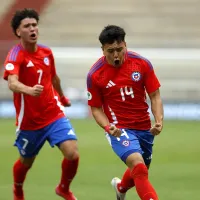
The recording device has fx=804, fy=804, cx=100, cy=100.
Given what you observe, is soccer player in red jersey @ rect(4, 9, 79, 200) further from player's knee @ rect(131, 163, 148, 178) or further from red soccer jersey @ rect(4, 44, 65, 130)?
player's knee @ rect(131, 163, 148, 178)

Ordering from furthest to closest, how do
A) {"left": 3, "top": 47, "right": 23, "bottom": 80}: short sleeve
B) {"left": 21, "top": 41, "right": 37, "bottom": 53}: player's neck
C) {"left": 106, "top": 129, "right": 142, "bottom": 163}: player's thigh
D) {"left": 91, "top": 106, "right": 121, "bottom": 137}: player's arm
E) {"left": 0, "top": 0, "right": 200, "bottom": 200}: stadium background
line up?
1. {"left": 0, "top": 0, "right": 200, "bottom": 200}: stadium background
2. {"left": 21, "top": 41, "right": 37, "bottom": 53}: player's neck
3. {"left": 3, "top": 47, "right": 23, "bottom": 80}: short sleeve
4. {"left": 106, "top": 129, "right": 142, "bottom": 163}: player's thigh
5. {"left": 91, "top": 106, "right": 121, "bottom": 137}: player's arm

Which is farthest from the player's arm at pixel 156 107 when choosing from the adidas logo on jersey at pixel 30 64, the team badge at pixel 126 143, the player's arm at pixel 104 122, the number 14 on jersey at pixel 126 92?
the adidas logo on jersey at pixel 30 64

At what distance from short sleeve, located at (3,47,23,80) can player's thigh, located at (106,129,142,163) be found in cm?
126

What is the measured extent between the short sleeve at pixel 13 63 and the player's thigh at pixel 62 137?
2.45 ft

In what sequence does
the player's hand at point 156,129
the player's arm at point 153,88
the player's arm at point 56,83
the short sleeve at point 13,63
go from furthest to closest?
the player's arm at point 56,83 → the short sleeve at point 13,63 → the player's arm at point 153,88 → the player's hand at point 156,129

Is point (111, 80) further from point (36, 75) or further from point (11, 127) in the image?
point (11, 127)

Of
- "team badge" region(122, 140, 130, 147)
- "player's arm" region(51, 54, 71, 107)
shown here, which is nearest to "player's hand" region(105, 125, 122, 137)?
"team badge" region(122, 140, 130, 147)

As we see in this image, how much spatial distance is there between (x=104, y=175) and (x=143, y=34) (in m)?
12.7

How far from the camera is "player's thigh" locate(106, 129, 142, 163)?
7.45 metres

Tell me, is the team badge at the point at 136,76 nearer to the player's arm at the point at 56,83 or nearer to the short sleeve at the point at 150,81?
the short sleeve at the point at 150,81

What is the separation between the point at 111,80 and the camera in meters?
7.69

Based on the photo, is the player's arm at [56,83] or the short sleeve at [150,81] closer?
the short sleeve at [150,81]

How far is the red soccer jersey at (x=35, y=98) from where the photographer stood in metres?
8.41

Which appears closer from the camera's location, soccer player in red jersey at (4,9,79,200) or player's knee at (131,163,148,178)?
player's knee at (131,163,148,178)
